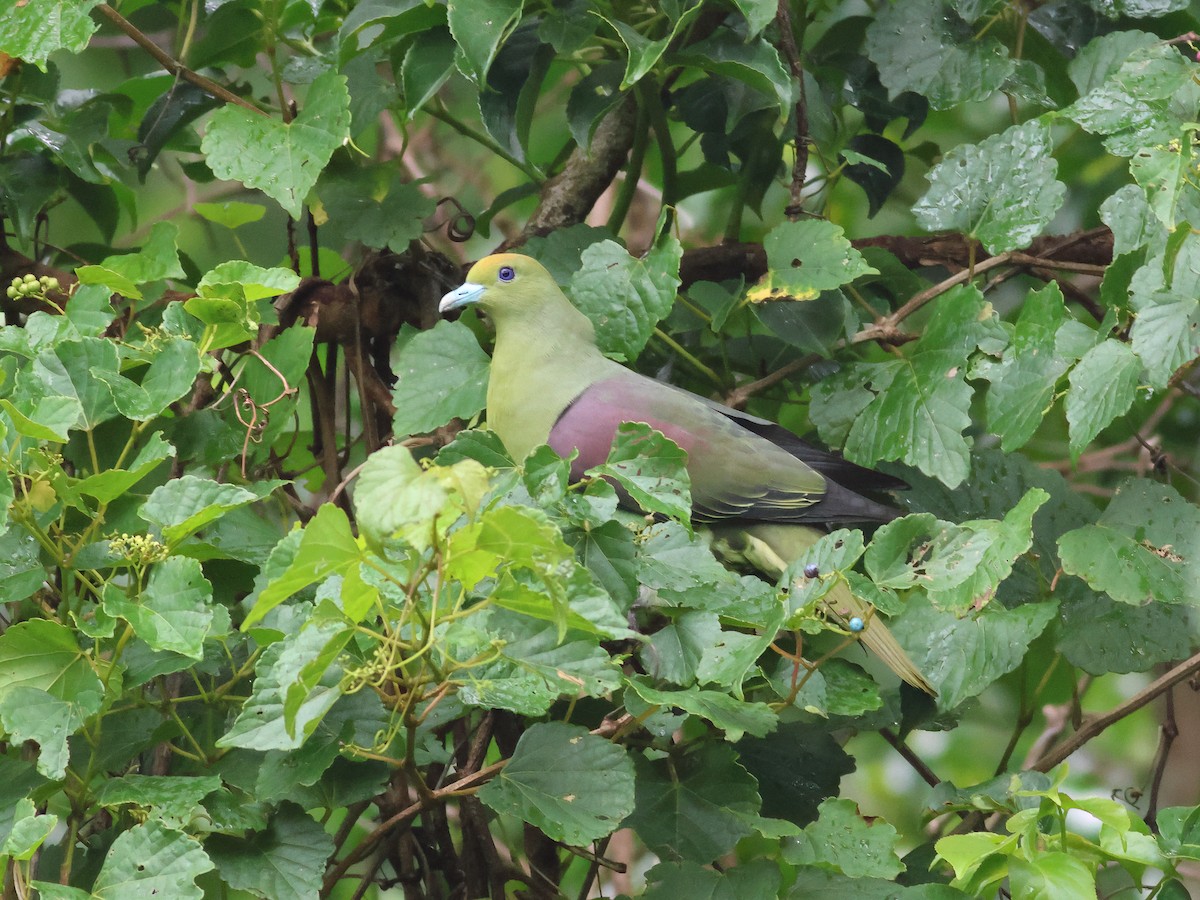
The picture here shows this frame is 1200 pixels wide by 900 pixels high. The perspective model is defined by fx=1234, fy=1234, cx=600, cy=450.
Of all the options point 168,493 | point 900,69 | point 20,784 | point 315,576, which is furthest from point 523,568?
point 900,69

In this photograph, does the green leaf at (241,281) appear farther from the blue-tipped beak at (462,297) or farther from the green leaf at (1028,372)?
the green leaf at (1028,372)

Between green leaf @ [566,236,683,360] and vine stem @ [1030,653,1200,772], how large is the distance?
2.65 feet

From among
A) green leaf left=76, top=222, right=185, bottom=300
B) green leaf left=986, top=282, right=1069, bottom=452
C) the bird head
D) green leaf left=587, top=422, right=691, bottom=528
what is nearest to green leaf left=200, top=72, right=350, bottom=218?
green leaf left=76, top=222, right=185, bottom=300

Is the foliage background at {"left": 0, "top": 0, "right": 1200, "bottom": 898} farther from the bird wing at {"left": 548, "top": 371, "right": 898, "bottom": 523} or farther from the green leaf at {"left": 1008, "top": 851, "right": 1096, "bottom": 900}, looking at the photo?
the bird wing at {"left": 548, "top": 371, "right": 898, "bottom": 523}

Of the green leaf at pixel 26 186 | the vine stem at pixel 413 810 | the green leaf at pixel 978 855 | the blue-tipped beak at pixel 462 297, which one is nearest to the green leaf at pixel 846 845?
the green leaf at pixel 978 855

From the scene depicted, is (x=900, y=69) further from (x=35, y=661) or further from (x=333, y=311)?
(x=35, y=661)

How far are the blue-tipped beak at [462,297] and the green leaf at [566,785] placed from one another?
857mm

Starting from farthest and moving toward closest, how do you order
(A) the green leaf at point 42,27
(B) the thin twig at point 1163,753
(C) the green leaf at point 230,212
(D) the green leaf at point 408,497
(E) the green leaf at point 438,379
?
(C) the green leaf at point 230,212 → (B) the thin twig at point 1163,753 → (E) the green leaf at point 438,379 → (A) the green leaf at point 42,27 → (D) the green leaf at point 408,497

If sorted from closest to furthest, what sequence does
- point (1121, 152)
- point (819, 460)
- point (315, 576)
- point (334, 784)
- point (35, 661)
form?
point (315, 576) < point (35, 661) < point (334, 784) < point (1121, 152) < point (819, 460)

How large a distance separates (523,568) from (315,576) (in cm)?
18

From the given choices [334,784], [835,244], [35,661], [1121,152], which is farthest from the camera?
[835,244]

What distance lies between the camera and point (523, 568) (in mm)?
1074

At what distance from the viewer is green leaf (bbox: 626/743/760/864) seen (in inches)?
57.5

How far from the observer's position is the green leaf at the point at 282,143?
1680 millimetres
